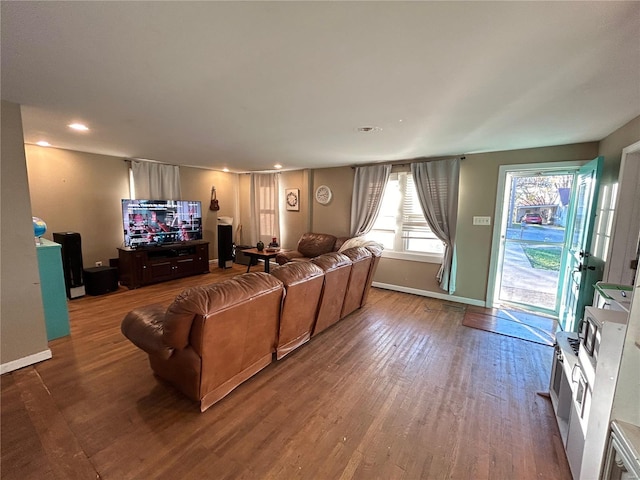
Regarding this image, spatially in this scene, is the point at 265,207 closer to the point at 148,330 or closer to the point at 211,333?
the point at 148,330

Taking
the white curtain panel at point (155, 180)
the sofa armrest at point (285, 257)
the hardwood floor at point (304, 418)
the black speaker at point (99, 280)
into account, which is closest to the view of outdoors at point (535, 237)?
the hardwood floor at point (304, 418)

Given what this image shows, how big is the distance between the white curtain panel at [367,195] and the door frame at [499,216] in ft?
5.43

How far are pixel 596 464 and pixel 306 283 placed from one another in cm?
192

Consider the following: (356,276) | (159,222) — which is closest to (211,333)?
(356,276)

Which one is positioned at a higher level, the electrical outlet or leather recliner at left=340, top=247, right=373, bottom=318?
the electrical outlet

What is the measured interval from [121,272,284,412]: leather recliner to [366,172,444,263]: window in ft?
9.89

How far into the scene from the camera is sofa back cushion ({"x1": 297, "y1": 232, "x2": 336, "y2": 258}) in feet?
16.3

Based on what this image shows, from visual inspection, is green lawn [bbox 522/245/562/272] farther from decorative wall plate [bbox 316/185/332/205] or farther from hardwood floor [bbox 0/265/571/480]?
decorative wall plate [bbox 316/185/332/205]

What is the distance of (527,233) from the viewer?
13.0 feet

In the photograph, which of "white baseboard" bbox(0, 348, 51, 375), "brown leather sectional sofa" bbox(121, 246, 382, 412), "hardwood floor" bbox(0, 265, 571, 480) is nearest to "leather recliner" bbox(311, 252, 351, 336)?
"brown leather sectional sofa" bbox(121, 246, 382, 412)

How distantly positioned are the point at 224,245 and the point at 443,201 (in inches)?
181

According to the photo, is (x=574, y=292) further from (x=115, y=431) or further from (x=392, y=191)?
(x=115, y=431)

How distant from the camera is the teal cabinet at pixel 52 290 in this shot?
2677 millimetres

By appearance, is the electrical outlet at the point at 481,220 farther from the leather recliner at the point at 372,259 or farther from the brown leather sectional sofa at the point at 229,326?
the brown leather sectional sofa at the point at 229,326
